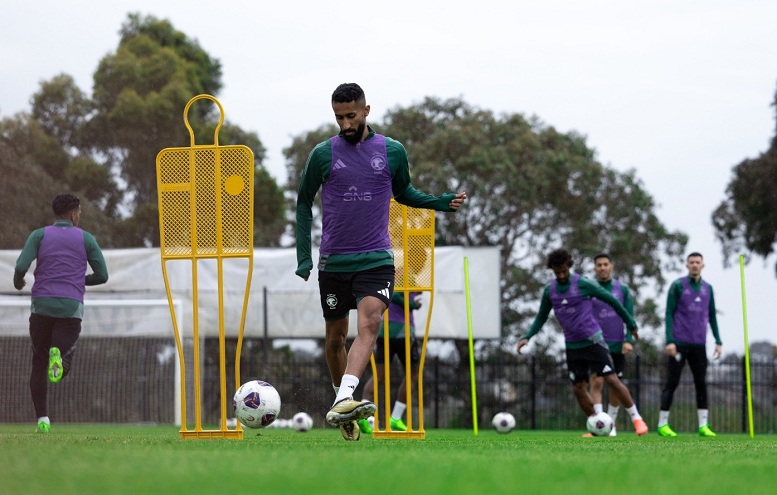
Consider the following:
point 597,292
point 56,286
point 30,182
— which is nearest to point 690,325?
point 597,292

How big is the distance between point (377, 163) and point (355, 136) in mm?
236

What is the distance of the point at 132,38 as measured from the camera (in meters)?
38.1

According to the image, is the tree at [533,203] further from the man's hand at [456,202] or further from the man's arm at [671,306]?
the man's hand at [456,202]

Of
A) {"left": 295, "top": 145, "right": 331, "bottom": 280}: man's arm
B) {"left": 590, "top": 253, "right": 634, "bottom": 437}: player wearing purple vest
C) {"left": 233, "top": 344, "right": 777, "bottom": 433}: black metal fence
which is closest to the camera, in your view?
{"left": 295, "top": 145, "right": 331, "bottom": 280}: man's arm

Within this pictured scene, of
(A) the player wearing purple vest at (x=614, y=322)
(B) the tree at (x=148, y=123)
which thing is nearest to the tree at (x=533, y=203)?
(B) the tree at (x=148, y=123)

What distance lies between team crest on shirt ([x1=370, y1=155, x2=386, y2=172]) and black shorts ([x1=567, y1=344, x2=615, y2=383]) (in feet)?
18.7

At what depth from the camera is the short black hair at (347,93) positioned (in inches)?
323

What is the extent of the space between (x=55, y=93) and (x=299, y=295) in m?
16.0

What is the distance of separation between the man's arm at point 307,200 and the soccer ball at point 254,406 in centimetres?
89

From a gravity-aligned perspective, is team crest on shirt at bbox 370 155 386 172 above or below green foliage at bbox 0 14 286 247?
below

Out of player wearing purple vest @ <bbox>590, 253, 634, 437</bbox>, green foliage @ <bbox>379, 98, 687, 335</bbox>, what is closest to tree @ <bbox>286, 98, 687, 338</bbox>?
green foliage @ <bbox>379, 98, 687, 335</bbox>

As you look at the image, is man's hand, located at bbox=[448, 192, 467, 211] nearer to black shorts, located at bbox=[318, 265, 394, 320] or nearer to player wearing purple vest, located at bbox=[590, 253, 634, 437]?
black shorts, located at bbox=[318, 265, 394, 320]

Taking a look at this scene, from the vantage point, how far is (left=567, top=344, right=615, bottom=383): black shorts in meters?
13.4

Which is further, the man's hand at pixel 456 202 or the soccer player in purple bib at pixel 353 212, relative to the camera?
the man's hand at pixel 456 202
